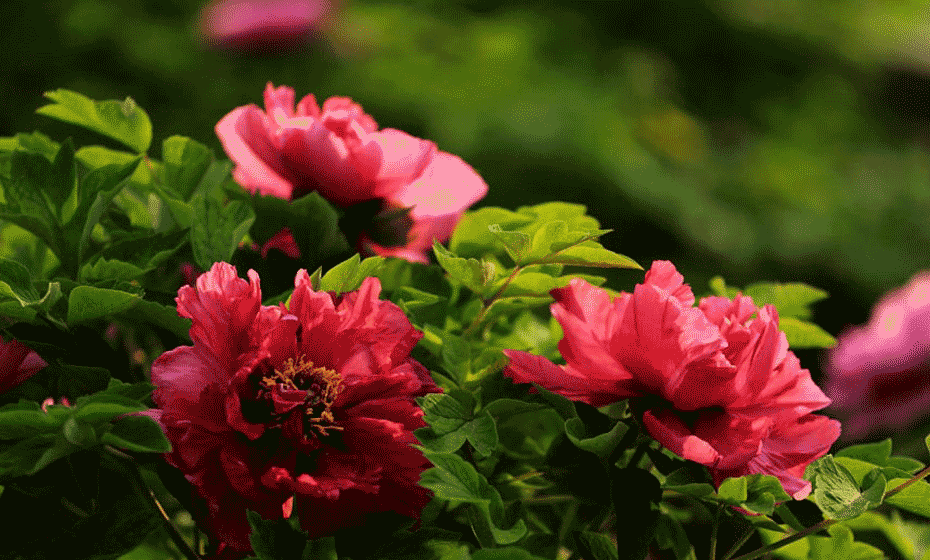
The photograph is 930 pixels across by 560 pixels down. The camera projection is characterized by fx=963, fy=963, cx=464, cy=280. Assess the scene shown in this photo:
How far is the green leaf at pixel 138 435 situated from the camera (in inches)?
15.8

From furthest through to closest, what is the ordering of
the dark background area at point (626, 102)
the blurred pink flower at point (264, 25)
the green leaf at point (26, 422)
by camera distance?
the dark background area at point (626, 102) → the blurred pink flower at point (264, 25) → the green leaf at point (26, 422)

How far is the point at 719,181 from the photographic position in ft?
10.5

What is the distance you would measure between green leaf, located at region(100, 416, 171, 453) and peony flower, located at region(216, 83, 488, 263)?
0.74 feet

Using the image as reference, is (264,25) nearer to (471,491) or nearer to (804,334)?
(804,334)

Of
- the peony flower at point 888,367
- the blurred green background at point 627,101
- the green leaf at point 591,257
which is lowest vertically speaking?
the blurred green background at point 627,101

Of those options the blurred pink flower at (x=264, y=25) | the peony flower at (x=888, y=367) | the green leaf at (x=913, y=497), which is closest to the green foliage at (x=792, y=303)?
the green leaf at (x=913, y=497)

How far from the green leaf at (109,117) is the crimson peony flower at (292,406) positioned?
225 mm

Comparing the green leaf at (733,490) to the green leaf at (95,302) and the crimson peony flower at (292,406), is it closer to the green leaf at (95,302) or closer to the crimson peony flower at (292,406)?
the crimson peony flower at (292,406)

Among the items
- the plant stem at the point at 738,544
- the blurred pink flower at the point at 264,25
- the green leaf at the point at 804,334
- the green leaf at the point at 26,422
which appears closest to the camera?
the green leaf at the point at 26,422

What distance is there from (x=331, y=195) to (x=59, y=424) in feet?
0.81

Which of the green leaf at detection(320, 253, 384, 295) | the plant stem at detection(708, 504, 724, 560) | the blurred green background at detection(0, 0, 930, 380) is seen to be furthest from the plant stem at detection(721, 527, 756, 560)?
the blurred green background at detection(0, 0, 930, 380)

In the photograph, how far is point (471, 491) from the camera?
44cm

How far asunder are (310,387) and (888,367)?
1048mm

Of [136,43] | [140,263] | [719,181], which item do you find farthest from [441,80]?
[140,263]
